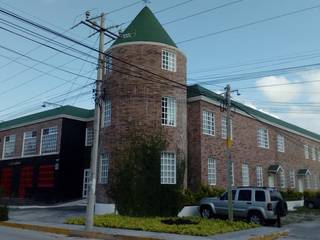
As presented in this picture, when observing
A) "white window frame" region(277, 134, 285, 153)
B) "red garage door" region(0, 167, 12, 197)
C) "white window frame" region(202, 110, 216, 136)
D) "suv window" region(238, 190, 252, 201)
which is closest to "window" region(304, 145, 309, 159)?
"white window frame" region(277, 134, 285, 153)

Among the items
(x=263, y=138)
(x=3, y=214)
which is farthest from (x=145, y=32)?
(x=263, y=138)

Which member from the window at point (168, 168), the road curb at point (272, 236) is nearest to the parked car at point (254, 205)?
the road curb at point (272, 236)

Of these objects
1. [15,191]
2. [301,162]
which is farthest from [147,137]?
[301,162]

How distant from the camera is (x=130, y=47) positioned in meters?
25.5

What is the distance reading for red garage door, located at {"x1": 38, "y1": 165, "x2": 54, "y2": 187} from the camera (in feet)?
110

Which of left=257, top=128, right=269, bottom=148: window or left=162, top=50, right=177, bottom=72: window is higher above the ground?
left=162, top=50, right=177, bottom=72: window

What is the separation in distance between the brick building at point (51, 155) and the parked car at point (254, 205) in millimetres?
15495

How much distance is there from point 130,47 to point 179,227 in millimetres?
12752

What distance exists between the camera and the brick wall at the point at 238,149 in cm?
2738

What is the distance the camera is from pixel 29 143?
37750mm

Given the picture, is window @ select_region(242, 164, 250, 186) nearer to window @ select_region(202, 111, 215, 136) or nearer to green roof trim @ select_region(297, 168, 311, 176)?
window @ select_region(202, 111, 215, 136)

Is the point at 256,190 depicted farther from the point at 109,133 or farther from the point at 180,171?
the point at 109,133

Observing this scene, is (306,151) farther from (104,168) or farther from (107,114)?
(104,168)

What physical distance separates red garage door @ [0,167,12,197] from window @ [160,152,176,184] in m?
20.9
